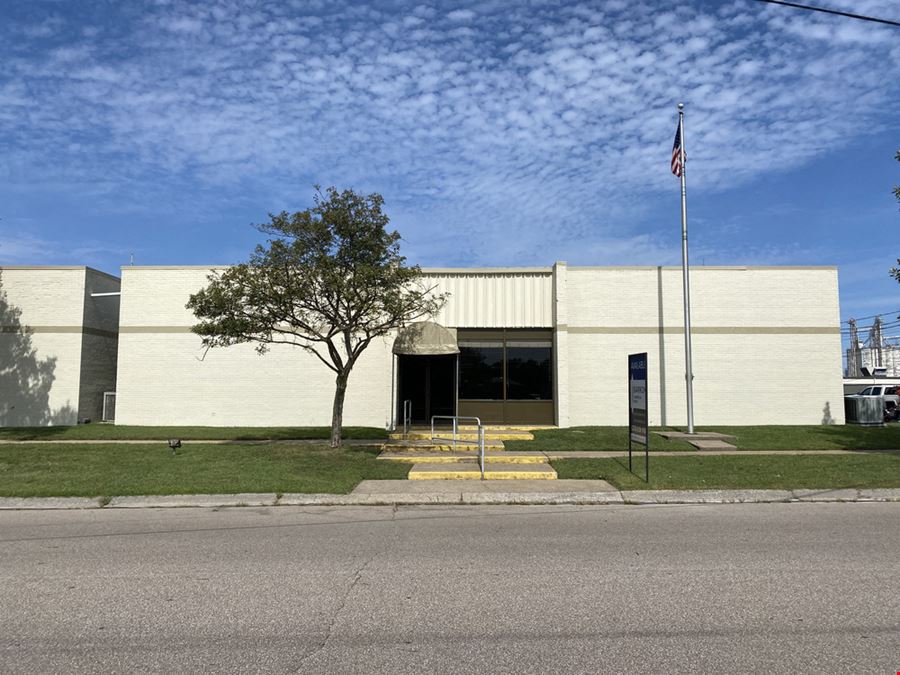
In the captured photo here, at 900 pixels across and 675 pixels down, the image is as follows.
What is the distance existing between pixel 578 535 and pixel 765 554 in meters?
2.09

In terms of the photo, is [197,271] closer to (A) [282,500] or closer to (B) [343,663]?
(A) [282,500]

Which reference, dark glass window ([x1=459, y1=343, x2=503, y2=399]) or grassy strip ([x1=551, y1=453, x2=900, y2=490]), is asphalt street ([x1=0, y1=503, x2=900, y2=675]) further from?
dark glass window ([x1=459, y1=343, x2=503, y2=399])

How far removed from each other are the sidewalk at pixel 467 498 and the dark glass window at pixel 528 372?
1057cm

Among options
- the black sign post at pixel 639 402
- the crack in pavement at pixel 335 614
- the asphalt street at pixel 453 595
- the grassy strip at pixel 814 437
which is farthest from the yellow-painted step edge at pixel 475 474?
the grassy strip at pixel 814 437

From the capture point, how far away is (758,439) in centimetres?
1808

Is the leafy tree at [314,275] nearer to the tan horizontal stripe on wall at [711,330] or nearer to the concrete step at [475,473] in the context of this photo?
the concrete step at [475,473]

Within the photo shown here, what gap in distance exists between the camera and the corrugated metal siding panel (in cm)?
2206

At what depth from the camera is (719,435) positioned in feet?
59.8

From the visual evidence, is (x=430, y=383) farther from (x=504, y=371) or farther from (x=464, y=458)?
(x=464, y=458)

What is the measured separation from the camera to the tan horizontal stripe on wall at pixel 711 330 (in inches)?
875

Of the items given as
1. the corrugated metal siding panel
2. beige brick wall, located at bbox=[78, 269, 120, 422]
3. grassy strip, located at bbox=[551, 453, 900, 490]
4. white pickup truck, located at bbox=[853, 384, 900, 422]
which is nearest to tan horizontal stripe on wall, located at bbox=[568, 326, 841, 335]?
the corrugated metal siding panel

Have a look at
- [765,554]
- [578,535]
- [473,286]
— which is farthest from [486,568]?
[473,286]

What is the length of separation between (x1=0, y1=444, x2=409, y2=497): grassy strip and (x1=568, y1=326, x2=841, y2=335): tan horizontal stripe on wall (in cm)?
980

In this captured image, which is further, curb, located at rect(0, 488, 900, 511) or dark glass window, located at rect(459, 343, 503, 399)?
dark glass window, located at rect(459, 343, 503, 399)
